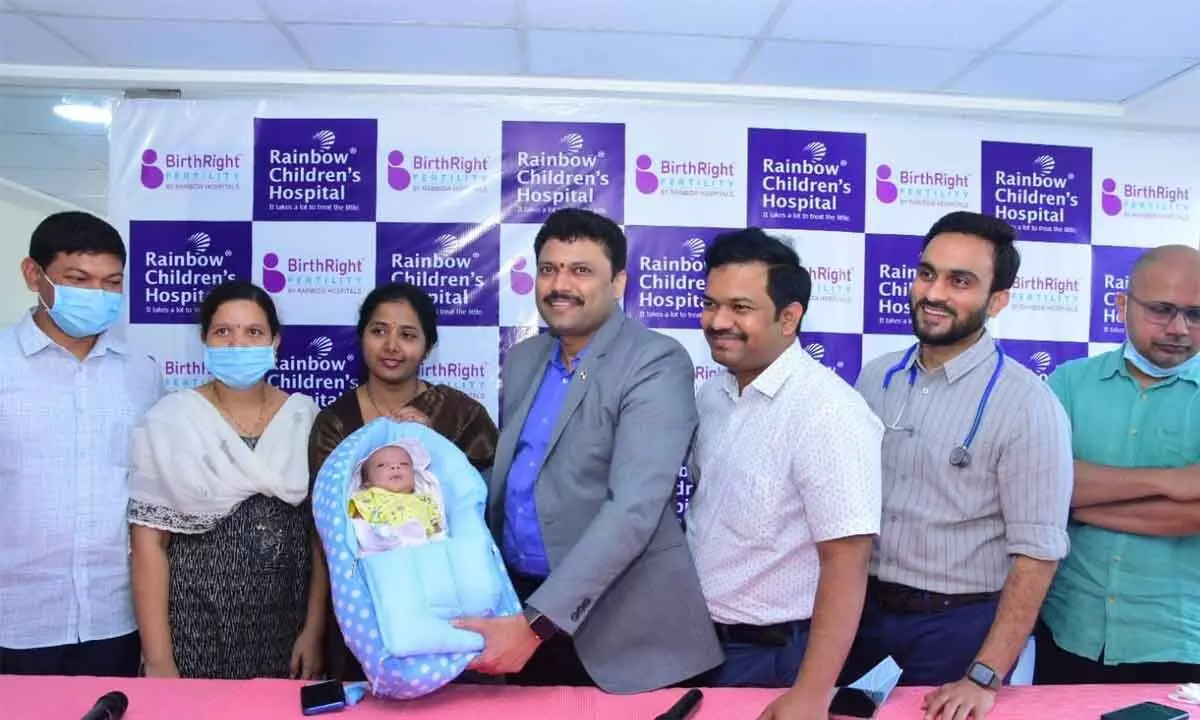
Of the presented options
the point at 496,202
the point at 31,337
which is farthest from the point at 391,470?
the point at 496,202

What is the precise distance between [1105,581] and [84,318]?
268 cm

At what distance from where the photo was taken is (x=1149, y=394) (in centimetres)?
197

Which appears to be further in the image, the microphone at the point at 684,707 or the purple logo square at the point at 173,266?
the purple logo square at the point at 173,266

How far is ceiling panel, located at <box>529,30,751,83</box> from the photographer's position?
→ 312 centimetres

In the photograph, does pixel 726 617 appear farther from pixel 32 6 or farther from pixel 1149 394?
pixel 32 6

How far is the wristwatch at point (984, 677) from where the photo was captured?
1.50m

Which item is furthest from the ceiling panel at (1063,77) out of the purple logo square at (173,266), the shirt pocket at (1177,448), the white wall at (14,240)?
the white wall at (14,240)

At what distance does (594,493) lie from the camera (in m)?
1.76

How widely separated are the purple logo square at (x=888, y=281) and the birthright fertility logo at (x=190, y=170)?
2.50 m

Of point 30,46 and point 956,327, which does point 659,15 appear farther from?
point 30,46

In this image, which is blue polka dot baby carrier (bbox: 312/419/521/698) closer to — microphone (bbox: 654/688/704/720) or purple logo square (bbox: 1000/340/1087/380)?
microphone (bbox: 654/688/704/720)

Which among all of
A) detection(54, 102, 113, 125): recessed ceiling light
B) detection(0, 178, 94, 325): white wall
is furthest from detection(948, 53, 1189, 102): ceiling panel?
detection(0, 178, 94, 325): white wall

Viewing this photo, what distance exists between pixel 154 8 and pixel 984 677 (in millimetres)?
3332

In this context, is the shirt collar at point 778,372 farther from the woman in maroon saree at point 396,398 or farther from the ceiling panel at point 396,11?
the ceiling panel at point 396,11
